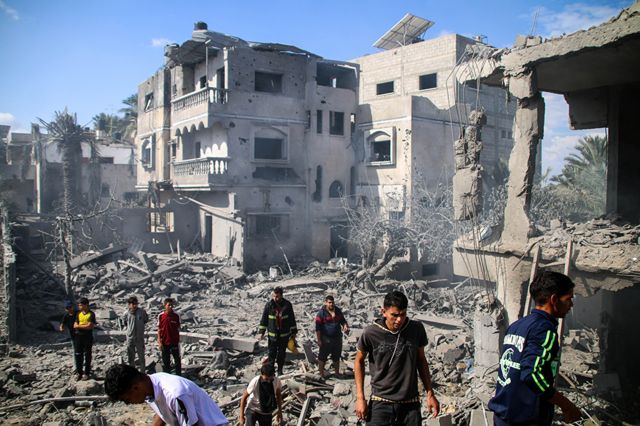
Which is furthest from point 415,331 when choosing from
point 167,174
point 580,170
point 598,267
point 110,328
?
point 167,174

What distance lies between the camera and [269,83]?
2655 cm

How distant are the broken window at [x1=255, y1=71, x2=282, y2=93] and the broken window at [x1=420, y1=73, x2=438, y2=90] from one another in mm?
9872

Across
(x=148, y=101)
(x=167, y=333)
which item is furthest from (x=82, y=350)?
(x=148, y=101)

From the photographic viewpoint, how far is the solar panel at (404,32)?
31.8 metres

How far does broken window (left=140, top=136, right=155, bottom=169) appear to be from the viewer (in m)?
31.2

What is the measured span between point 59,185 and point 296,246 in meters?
22.9

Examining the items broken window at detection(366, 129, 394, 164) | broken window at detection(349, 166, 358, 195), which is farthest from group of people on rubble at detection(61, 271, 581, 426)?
broken window at detection(349, 166, 358, 195)

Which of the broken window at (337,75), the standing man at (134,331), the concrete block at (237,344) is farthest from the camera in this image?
the broken window at (337,75)

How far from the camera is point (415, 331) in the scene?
14.4 feet

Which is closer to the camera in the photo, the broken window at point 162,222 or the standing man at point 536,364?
the standing man at point 536,364

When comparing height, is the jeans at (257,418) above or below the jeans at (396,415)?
below

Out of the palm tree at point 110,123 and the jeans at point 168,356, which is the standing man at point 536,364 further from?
the palm tree at point 110,123

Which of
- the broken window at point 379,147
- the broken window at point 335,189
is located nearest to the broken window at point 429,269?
the broken window at point 379,147

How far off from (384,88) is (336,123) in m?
7.17
